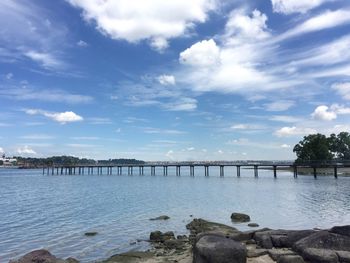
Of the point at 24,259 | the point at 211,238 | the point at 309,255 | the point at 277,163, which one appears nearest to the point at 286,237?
the point at 309,255

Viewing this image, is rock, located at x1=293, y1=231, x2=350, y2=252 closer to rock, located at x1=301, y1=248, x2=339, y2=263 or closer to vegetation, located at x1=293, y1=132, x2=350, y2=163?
rock, located at x1=301, y1=248, x2=339, y2=263

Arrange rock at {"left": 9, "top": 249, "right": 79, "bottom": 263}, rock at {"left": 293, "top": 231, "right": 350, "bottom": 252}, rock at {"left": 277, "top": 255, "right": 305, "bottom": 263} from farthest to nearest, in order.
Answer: rock at {"left": 9, "top": 249, "right": 79, "bottom": 263}
rock at {"left": 293, "top": 231, "right": 350, "bottom": 252}
rock at {"left": 277, "top": 255, "right": 305, "bottom": 263}

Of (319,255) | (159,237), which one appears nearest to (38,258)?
(159,237)

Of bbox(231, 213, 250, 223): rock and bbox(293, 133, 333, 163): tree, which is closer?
bbox(231, 213, 250, 223): rock

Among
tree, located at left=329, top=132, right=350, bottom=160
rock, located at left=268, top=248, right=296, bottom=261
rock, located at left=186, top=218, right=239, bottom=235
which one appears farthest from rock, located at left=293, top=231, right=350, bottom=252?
tree, located at left=329, top=132, right=350, bottom=160

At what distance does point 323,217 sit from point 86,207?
25.1 m

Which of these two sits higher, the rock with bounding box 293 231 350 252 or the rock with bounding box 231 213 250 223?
the rock with bounding box 293 231 350 252

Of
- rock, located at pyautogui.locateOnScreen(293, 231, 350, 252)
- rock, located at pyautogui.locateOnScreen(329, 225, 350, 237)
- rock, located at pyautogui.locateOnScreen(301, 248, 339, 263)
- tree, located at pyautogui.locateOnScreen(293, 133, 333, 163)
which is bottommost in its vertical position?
rock, located at pyautogui.locateOnScreen(301, 248, 339, 263)

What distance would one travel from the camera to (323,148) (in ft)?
431

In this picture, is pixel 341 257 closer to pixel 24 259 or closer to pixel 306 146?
pixel 24 259

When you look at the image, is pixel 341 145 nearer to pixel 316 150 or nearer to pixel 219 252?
pixel 316 150

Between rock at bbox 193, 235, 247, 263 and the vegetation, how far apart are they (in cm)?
10926

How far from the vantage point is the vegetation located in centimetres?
13150

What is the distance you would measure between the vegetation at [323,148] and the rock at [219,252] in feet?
358
